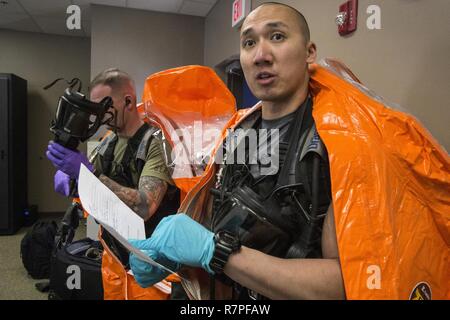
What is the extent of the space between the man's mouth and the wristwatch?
16.8 inches

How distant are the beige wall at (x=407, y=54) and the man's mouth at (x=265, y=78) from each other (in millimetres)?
576

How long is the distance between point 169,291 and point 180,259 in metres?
0.60

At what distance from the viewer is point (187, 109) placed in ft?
4.87

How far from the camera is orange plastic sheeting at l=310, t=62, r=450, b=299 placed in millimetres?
645

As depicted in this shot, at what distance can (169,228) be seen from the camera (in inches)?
30.6

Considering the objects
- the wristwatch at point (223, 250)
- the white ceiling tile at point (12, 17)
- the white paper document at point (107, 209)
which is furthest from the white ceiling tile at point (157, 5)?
the wristwatch at point (223, 250)

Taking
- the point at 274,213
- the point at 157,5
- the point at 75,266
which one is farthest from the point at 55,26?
the point at 274,213

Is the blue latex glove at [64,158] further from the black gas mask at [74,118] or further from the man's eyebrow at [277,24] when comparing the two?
the man's eyebrow at [277,24]

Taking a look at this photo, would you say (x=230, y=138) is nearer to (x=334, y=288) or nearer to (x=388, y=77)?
(x=334, y=288)

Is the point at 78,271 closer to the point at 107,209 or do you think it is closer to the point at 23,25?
the point at 107,209

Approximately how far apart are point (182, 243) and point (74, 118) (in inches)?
32.5

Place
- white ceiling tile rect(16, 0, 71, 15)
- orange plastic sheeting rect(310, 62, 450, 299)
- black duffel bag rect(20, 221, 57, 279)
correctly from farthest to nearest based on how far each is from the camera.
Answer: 1. white ceiling tile rect(16, 0, 71, 15)
2. black duffel bag rect(20, 221, 57, 279)
3. orange plastic sheeting rect(310, 62, 450, 299)

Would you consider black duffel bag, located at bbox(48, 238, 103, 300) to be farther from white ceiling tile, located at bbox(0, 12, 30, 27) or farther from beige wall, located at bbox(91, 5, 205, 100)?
white ceiling tile, located at bbox(0, 12, 30, 27)

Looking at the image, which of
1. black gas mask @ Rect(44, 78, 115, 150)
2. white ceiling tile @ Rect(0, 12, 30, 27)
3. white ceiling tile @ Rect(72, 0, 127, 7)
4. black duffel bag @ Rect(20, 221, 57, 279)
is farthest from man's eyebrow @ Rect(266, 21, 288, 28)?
white ceiling tile @ Rect(0, 12, 30, 27)
